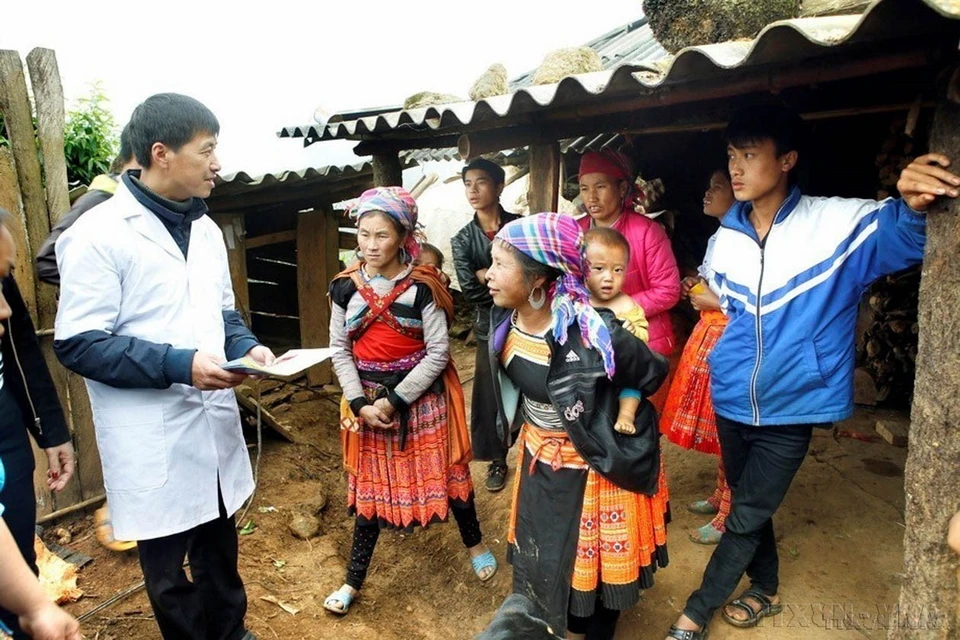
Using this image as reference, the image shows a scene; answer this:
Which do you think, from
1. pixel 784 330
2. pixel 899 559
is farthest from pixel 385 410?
pixel 899 559

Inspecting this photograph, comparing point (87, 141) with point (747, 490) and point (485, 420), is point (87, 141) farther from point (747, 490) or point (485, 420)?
point (747, 490)

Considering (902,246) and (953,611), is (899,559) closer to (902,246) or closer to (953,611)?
(953,611)

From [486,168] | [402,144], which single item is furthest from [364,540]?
[402,144]

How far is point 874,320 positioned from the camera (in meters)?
5.27

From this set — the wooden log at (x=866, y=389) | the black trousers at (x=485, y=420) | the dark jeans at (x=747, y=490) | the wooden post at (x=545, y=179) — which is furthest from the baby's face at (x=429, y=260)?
the wooden log at (x=866, y=389)

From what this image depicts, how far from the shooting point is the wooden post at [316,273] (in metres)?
7.03

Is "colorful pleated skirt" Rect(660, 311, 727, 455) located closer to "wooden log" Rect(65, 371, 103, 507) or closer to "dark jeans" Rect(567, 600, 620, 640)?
"dark jeans" Rect(567, 600, 620, 640)

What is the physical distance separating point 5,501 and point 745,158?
3003 mm

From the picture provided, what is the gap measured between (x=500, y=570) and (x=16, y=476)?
2534 mm

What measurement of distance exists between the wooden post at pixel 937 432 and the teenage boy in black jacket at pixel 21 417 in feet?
9.62

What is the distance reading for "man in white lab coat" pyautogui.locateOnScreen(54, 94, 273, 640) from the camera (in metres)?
2.20

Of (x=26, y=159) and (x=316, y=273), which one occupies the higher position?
(x=26, y=159)

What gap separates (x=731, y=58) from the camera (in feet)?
6.73

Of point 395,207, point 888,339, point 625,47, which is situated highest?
point 625,47
